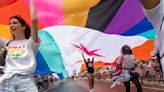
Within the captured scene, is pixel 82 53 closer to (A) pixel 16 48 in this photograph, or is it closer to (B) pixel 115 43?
(B) pixel 115 43

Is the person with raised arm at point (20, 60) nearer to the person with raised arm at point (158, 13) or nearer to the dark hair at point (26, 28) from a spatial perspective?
the dark hair at point (26, 28)

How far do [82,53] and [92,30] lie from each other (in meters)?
0.52

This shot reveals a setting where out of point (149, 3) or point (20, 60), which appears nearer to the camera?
point (149, 3)

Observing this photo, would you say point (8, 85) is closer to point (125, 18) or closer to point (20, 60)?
point (20, 60)

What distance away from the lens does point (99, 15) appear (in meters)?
7.37

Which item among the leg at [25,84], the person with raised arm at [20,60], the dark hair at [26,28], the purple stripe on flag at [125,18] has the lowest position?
the leg at [25,84]

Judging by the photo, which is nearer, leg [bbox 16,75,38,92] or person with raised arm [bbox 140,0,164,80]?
person with raised arm [bbox 140,0,164,80]

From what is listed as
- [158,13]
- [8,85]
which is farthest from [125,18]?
[158,13]

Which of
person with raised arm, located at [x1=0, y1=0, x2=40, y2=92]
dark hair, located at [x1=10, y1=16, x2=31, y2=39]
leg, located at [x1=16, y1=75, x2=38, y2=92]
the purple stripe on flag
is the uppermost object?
the purple stripe on flag

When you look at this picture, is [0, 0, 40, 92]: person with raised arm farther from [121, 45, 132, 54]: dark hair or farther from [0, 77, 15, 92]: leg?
[121, 45, 132, 54]: dark hair

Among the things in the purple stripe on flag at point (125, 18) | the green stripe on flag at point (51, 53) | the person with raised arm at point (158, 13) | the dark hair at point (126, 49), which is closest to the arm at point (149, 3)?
the person with raised arm at point (158, 13)

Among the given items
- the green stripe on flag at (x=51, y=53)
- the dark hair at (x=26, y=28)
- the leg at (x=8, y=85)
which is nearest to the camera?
the leg at (x=8, y=85)

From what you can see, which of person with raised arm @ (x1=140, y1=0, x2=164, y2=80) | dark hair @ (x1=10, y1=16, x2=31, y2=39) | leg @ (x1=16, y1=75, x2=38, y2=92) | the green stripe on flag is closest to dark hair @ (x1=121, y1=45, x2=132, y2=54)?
the green stripe on flag

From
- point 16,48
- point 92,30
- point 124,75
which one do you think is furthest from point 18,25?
point 124,75
